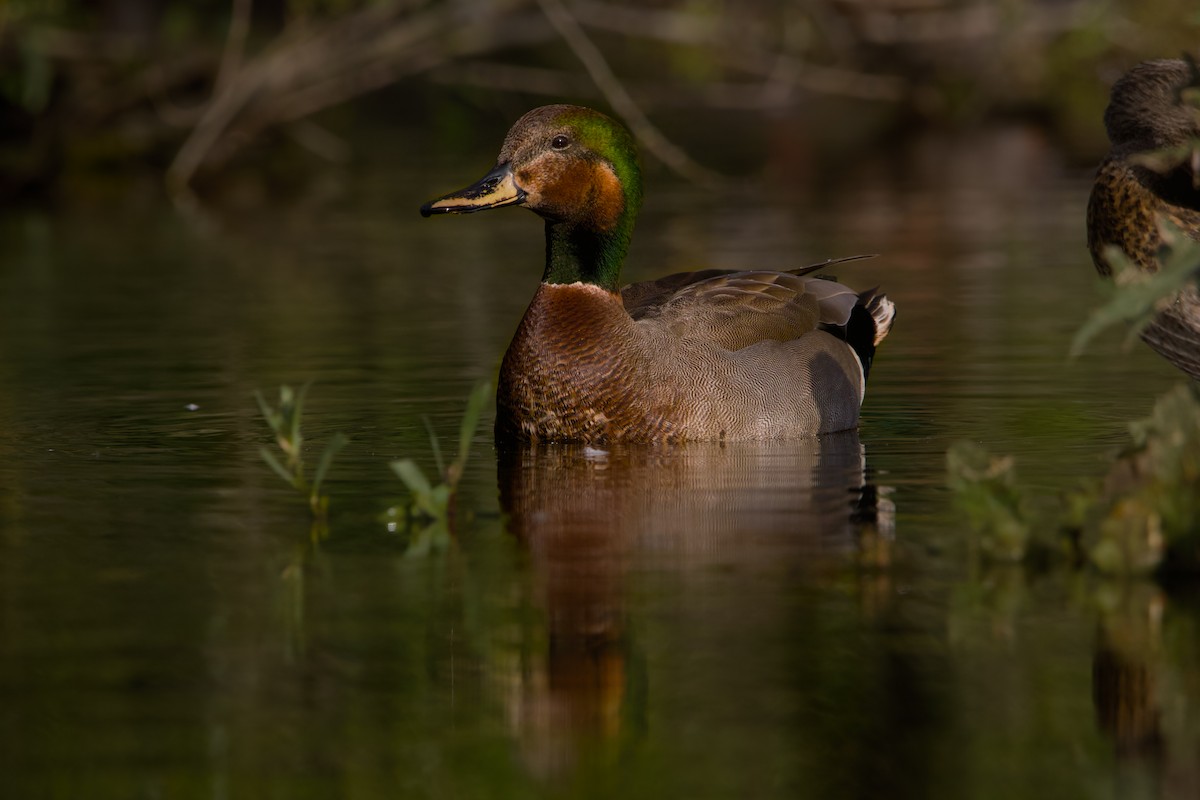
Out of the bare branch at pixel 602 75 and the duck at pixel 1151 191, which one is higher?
the bare branch at pixel 602 75

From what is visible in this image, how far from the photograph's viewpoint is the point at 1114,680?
500cm

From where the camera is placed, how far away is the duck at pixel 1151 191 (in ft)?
26.2

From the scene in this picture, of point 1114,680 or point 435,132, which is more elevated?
point 435,132

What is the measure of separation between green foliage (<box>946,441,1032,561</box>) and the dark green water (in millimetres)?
115

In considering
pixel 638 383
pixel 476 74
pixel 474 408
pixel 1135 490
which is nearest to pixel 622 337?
pixel 638 383

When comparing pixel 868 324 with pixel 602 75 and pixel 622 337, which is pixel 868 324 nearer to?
pixel 622 337

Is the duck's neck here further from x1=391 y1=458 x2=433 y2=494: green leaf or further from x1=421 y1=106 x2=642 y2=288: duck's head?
x1=391 y1=458 x2=433 y2=494: green leaf

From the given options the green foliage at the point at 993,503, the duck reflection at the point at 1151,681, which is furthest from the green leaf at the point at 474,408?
the duck reflection at the point at 1151,681

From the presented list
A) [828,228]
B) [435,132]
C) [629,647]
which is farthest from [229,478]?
[435,132]

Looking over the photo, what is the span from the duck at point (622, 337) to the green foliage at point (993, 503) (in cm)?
266

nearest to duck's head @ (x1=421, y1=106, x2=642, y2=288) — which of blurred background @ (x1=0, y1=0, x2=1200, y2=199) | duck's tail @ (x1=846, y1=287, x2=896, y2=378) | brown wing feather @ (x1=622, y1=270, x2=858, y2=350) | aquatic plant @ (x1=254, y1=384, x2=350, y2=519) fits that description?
brown wing feather @ (x1=622, y1=270, x2=858, y2=350)

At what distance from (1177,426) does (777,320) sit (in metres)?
3.36

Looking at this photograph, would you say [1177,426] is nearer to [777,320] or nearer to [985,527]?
[985,527]

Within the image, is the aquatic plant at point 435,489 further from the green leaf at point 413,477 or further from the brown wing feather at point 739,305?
the brown wing feather at point 739,305
